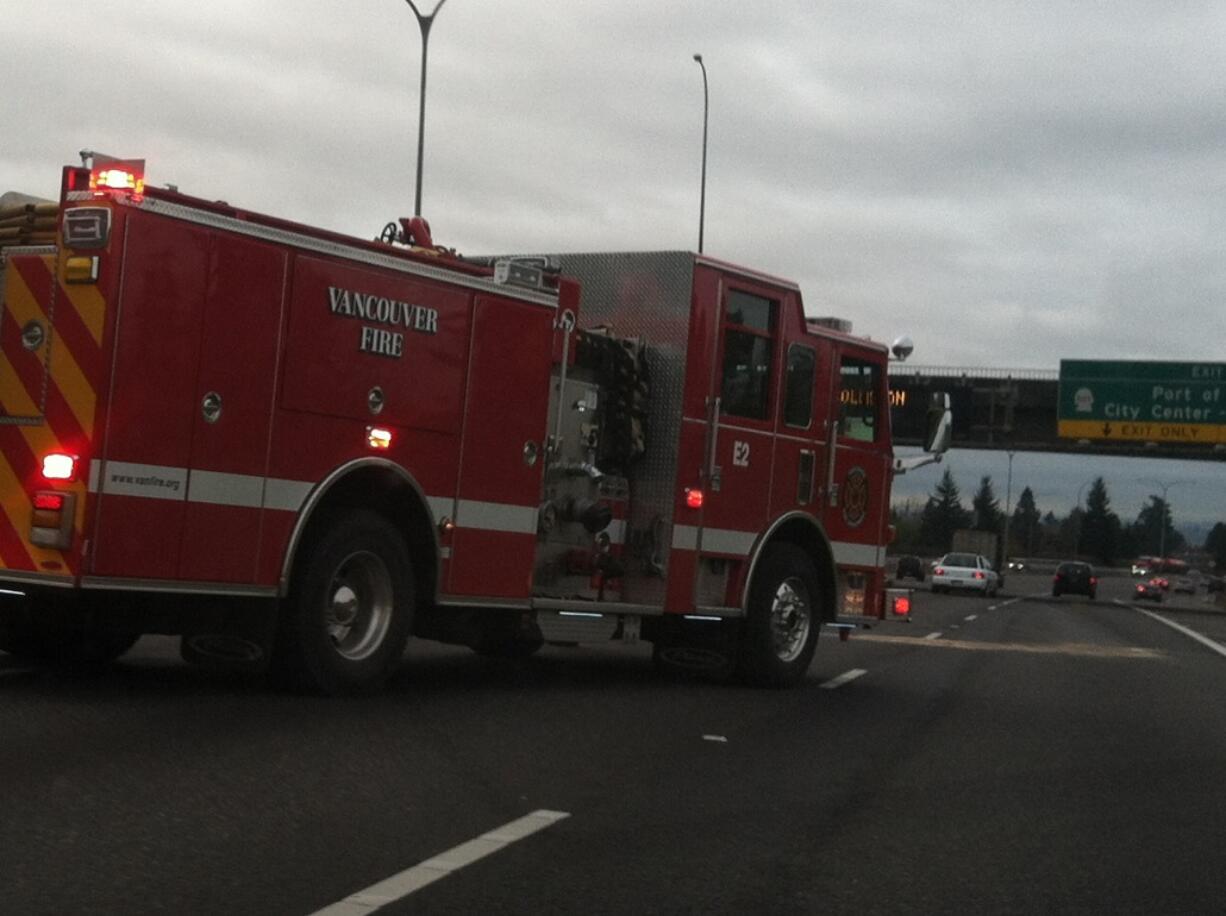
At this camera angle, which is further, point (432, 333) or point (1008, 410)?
point (1008, 410)

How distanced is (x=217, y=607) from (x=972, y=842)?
429 cm

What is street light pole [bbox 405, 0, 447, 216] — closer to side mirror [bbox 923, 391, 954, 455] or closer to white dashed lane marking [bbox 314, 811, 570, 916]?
side mirror [bbox 923, 391, 954, 455]

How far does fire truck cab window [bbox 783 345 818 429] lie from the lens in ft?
46.4

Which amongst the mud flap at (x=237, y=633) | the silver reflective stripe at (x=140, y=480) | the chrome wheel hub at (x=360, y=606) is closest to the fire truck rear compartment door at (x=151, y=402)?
the silver reflective stripe at (x=140, y=480)

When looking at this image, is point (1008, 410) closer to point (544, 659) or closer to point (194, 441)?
point (544, 659)

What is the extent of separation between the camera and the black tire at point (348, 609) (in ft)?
33.7

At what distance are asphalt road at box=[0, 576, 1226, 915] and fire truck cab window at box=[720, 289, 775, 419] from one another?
2083mm

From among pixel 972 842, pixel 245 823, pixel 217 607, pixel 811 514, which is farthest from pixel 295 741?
pixel 811 514

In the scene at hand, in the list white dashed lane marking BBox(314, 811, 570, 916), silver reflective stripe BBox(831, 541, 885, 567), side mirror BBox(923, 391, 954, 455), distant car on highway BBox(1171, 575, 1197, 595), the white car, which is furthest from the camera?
distant car on highway BBox(1171, 575, 1197, 595)

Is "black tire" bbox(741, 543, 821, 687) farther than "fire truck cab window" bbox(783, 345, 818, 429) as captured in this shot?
No

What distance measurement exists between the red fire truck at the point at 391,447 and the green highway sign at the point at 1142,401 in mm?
41970

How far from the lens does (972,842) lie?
299 inches

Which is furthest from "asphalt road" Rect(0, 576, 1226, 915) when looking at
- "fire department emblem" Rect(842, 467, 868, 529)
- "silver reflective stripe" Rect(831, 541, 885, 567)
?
"fire department emblem" Rect(842, 467, 868, 529)

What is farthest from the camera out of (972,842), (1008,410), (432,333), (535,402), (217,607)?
(1008,410)
